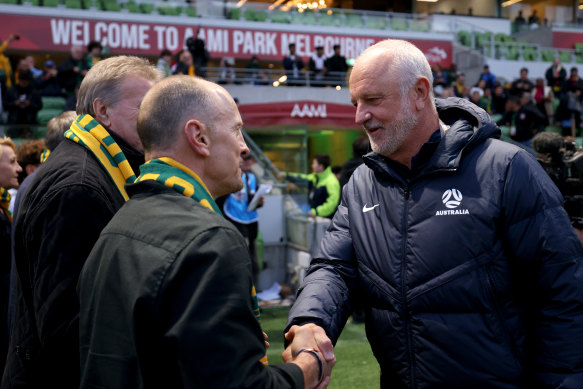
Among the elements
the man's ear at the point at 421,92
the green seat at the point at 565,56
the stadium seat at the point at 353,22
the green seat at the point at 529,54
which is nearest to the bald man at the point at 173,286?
the man's ear at the point at 421,92

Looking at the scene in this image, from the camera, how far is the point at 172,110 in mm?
1538

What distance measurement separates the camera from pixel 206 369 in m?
1.24

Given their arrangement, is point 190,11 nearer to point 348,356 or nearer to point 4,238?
point 348,356

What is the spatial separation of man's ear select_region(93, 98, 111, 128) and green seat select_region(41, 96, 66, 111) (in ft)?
33.4

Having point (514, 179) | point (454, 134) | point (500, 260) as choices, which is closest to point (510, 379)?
point (500, 260)

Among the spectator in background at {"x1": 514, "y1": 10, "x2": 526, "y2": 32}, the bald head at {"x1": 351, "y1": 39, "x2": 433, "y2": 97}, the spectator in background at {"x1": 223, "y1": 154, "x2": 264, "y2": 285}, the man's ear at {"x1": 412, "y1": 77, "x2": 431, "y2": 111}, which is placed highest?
the spectator in background at {"x1": 514, "y1": 10, "x2": 526, "y2": 32}

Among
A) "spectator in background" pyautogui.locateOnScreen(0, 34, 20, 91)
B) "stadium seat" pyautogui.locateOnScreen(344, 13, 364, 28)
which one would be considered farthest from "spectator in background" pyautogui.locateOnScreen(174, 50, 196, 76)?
"stadium seat" pyautogui.locateOnScreen(344, 13, 364, 28)

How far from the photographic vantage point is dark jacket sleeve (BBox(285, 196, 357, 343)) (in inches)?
79.5

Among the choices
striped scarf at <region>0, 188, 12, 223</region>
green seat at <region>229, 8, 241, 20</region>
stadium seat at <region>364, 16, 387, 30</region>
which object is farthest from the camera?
stadium seat at <region>364, 16, 387, 30</region>

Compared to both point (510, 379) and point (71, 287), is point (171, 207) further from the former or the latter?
point (510, 379)

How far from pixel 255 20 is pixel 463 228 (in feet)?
68.1

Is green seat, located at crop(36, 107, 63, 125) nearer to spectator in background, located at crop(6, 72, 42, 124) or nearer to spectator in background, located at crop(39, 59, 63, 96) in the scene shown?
spectator in background, located at crop(6, 72, 42, 124)

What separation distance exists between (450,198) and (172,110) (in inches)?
38.6

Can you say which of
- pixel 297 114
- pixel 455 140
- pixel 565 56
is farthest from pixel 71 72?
pixel 565 56
